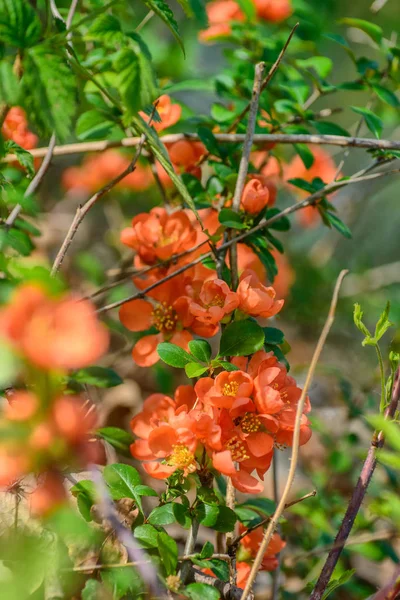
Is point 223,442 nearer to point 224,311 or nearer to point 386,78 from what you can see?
point 224,311

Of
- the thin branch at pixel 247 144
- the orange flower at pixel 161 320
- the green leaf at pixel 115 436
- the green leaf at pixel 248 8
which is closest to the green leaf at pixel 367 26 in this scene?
the green leaf at pixel 248 8

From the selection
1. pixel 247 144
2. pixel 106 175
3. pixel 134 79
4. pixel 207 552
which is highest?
pixel 134 79

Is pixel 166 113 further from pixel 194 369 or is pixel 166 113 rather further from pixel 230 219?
pixel 194 369

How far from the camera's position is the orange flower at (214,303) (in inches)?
29.5

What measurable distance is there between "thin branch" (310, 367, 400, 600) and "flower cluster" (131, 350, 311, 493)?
3.2 inches

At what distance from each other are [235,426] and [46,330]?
1.16 feet

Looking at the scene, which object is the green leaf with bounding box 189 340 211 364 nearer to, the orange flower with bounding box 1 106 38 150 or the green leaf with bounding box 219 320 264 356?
the green leaf with bounding box 219 320 264 356

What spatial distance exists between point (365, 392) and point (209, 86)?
29.8 inches

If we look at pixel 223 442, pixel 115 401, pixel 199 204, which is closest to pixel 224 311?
pixel 223 442

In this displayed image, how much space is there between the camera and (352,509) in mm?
729

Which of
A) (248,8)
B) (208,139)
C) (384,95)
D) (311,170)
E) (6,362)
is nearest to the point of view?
(6,362)

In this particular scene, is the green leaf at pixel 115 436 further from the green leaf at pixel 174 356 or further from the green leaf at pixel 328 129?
the green leaf at pixel 328 129

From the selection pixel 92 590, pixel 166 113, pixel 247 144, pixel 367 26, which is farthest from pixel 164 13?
pixel 92 590

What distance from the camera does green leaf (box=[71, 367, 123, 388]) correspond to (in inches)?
35.1
